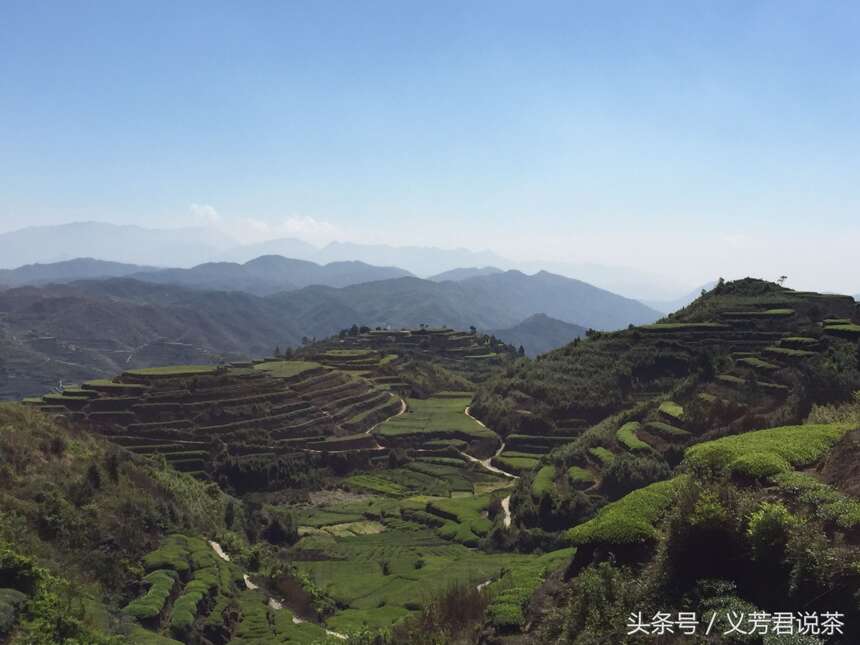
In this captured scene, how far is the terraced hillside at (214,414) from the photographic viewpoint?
209 ft

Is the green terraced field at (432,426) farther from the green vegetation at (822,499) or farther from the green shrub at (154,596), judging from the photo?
the green vegetation at (822,499)

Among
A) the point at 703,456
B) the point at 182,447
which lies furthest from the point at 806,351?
the point at 182,447

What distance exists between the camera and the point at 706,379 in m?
52.2

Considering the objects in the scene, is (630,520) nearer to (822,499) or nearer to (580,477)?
(822,499)

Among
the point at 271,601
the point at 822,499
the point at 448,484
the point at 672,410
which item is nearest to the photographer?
the point at 822,499

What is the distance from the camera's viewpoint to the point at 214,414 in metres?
68.3

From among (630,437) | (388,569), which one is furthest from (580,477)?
(388,569)

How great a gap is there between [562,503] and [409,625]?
2451 cm

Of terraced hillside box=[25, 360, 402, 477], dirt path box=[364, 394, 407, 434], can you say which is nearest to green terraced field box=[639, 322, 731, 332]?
dirt path box=[364, 394, 407, 434]

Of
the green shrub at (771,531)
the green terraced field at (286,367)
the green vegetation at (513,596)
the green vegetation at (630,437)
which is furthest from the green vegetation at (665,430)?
the green terraced field at (286,367)

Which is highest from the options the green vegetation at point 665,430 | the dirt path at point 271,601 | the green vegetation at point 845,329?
the green vegetation at point 845,329

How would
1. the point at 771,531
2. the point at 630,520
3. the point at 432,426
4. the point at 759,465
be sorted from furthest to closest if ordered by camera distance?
the point at 432,426 < the point at 630,520 < the point at 759,465 < the point at 771,531

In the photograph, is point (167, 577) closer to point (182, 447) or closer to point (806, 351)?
point (182, 447)

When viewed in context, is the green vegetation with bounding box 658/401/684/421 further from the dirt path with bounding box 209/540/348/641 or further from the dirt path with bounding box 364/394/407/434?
the dirt path with bounding box 364/394/407/434
